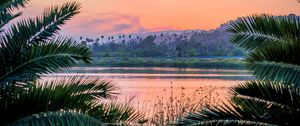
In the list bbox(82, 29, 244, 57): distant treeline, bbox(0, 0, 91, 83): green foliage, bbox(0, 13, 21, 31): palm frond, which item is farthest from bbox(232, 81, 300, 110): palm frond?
bbox(82, 29, 244, 57): distant treeline

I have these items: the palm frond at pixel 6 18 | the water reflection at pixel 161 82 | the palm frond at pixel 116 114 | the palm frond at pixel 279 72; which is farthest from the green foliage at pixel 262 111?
the palm frond at pixel 6 18

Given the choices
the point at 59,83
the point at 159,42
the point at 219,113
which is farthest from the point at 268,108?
the point at 159,42

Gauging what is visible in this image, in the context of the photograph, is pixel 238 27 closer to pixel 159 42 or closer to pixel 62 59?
pixel 62 59

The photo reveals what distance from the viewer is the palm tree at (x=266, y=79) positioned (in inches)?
274

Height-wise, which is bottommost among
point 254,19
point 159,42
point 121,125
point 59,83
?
point 159,42

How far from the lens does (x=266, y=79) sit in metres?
7.05

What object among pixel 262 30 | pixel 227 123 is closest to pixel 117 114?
pixel 227 123

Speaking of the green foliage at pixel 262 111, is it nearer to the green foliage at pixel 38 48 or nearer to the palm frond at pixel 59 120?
the palm frond at pixel 59 120

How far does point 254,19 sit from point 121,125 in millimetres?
2470

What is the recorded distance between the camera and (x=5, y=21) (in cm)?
806

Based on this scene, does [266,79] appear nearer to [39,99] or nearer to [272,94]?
[272,94]

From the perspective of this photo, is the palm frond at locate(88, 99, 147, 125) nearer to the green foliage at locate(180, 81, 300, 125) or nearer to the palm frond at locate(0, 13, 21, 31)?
the green foliage at locate(180, 81, 300, 125)


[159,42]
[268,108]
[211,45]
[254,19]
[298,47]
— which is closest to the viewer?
[298,47]

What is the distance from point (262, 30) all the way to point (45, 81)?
10.8 feet
